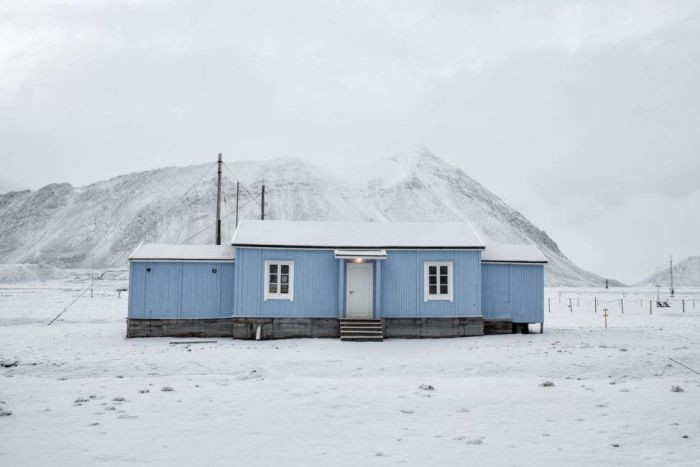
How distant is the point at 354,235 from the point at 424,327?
499 cm

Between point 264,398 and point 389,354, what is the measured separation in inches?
296

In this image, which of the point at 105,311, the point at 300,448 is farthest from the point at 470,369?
the point at 105,311

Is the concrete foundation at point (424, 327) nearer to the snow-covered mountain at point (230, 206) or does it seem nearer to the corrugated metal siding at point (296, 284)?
the corrugated metal siding at point (296, 284)

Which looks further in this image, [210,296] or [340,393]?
[210,296]

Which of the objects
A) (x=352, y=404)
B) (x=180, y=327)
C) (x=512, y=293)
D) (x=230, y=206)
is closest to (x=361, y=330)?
(x=512, y=293)

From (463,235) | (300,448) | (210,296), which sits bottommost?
(300,448)

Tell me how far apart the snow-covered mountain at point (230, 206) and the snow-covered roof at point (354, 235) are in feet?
314

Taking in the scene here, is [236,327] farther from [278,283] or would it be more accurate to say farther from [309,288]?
[309,288]

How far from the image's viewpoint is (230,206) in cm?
13325

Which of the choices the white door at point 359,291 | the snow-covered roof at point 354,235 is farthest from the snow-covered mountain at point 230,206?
the white door at point 359,291

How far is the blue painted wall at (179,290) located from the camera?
78.3 feet

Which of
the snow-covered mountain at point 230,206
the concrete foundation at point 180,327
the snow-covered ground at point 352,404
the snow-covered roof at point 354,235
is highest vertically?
the snow-covered mountain at point 230,206

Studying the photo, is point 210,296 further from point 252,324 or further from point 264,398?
point 264,398

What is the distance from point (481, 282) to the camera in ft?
81.7
